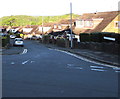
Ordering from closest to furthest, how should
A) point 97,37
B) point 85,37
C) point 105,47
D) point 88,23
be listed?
point 105,47
point 97,37
point 85,37
point 88,23

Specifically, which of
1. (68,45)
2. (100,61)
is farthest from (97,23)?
(100,61)

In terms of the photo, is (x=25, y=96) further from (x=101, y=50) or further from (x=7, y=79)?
(x=101, y=50)

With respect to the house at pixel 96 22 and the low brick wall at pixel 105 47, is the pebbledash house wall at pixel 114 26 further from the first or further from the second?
the low brick wall at pixel 105 47

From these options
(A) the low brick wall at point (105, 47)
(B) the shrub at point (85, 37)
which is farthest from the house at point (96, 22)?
(A) the low brick wall at point (105, 47)

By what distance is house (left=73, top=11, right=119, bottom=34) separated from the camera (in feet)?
135

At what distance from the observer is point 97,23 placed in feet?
150

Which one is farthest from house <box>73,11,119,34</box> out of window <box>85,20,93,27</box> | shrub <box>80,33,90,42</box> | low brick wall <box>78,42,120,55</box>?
low brick wall <box>78,42,120,55</box>

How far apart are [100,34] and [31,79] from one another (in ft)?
56.6

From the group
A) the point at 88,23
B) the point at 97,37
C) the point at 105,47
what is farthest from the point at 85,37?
the point at 88,23

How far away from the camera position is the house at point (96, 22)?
135 ft

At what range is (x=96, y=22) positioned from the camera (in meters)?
45.9

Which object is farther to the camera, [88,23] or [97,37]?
[88,23]

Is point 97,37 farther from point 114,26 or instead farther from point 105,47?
point 114,26

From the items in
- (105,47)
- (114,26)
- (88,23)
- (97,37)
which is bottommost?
(105,47)
